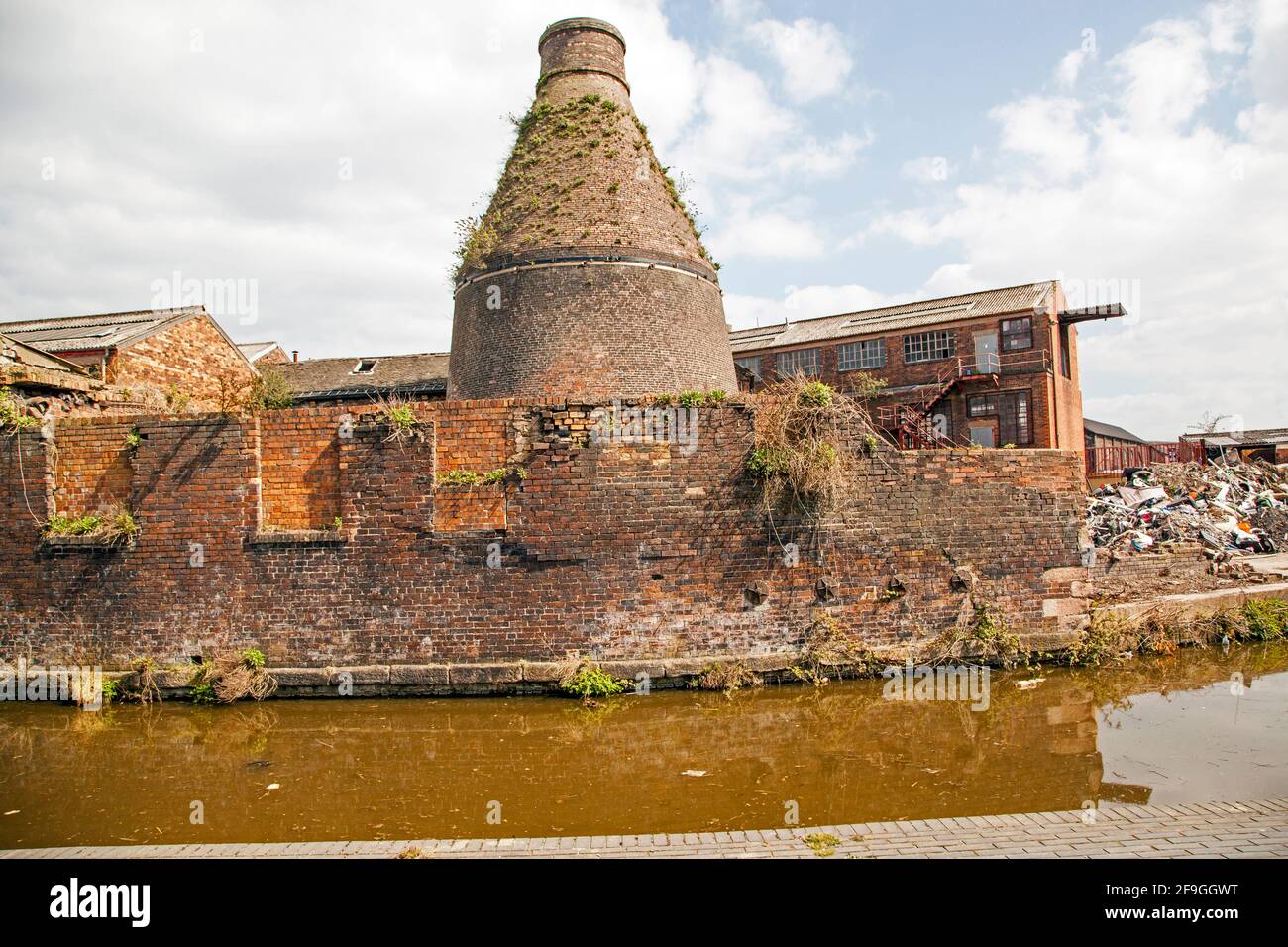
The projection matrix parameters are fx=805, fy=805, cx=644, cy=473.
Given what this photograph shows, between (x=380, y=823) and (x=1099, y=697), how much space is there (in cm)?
747

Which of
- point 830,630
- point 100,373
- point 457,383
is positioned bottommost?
point 830,630

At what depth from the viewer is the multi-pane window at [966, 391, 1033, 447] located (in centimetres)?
2734

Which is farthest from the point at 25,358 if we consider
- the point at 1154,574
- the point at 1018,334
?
the point at 1018,334

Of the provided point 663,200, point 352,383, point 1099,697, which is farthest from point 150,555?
point 352,383

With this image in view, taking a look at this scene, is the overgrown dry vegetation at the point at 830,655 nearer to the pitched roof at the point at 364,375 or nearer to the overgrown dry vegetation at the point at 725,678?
the overgrown dry vegetation at the point at 725,678

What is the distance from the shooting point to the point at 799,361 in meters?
31.4

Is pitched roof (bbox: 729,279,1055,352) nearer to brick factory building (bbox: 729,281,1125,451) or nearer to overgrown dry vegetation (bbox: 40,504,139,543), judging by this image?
brick factory building (bbox: 729,281,1125,451)

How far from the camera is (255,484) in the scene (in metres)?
9.88

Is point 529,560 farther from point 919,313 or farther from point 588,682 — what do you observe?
point 919,313

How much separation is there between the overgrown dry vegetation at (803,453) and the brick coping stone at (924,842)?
502 cm

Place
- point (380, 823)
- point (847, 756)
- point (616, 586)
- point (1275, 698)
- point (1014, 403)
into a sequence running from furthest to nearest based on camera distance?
point (1014, 403) → point (616, 586) → point (1275, 698) → point (847, 756) → point (380, 823)

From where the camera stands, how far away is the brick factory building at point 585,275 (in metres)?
12.6

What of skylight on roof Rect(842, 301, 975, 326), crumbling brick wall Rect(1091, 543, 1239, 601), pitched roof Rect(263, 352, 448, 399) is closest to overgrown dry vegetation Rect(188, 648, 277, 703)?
crumbling brick wall Rect(1091, 543, 1239, 601)

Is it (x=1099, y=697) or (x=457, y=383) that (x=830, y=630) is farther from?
(x=457, y=383)
